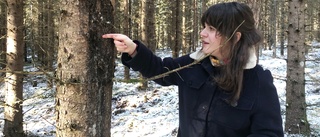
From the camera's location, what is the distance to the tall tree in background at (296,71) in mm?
6840

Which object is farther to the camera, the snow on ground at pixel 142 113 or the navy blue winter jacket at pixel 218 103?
the snow on ground at pixel 142 113

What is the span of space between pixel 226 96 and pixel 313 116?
8.40 metres

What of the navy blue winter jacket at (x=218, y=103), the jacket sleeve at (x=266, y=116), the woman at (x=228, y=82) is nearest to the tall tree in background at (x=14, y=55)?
the navy blue winter jacket at (x=218, y=103)

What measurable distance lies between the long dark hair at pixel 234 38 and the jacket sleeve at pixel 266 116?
14cm

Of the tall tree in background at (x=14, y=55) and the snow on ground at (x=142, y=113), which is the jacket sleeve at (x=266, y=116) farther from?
the tall tree in background at (x=14, y=55)

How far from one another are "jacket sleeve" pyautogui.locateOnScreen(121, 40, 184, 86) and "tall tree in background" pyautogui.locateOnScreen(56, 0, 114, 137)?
140 millimetres

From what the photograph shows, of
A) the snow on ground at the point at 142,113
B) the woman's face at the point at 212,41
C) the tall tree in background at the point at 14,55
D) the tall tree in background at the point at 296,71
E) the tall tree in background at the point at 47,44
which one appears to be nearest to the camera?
the woman's face at the point at 212,41

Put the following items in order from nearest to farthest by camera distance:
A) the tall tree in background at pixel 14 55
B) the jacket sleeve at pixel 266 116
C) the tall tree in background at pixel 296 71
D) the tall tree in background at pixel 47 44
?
the jacket sleeve at pixel 266 116 < the tall tree in background at pixel 47 44 < the tall tree in background at pixel 296 71 < the tall tree in background at pixel 14 55

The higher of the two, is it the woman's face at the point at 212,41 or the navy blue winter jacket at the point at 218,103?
the woman's face at the point at 212,41

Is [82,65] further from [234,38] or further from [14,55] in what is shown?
[14,55]

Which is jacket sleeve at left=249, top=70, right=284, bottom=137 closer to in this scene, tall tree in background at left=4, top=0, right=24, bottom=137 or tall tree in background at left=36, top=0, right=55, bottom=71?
tall tree in background at left=36, top=0, right=55, bottom=71

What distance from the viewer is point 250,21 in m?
1.87

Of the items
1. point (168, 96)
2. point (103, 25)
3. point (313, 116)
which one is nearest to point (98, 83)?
point (103, 25)

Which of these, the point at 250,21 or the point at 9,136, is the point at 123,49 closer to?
the point at 250,21
